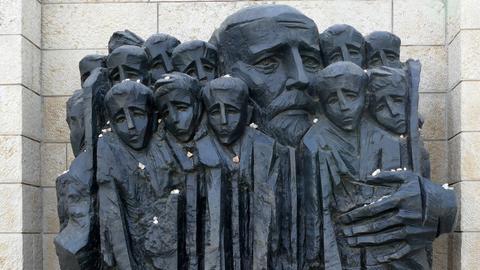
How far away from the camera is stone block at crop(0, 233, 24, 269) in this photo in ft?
21.7

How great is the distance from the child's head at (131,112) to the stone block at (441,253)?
303 cm

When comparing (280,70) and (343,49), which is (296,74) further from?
(343,49)

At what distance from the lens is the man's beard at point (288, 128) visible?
20.1 feet

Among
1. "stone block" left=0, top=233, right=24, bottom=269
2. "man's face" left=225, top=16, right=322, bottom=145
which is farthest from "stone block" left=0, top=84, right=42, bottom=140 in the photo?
"man's face" left=225, top=16, right=322, bottom=145

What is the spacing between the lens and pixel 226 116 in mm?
5812

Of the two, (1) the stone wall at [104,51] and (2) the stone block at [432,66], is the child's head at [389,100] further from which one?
(2) the stone block at [432,66]

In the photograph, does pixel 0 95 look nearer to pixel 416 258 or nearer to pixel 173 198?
pixel 173 198

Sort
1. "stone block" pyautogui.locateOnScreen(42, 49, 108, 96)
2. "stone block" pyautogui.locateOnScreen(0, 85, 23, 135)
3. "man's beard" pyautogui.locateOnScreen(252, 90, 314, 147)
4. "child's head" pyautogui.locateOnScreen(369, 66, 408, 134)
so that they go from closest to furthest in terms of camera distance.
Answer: "child's head" pyautogui.locateOnScreen(369, 66, 408, 134), "man's beard" pyautogui.locateOnScreen(252, 90, 314, 147), "stone block" pyautogui.locateOnScreen(0, 85, 23, 135), "stone block" pyautogui.locateOnScreen(42, 49, 108, 96)

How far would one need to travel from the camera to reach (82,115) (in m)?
6.43

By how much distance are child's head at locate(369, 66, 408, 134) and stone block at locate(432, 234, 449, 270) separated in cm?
154

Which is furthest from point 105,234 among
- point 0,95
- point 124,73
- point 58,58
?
point 58,58

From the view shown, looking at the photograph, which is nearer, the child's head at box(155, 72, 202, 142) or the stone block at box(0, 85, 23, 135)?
the child's head at box(155, 72, 202, 142)

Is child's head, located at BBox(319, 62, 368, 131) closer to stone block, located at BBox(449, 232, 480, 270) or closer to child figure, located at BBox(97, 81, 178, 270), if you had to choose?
child figure, located at BBox(97, 81, 178, 270)

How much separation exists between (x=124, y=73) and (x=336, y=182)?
6.86 feet
